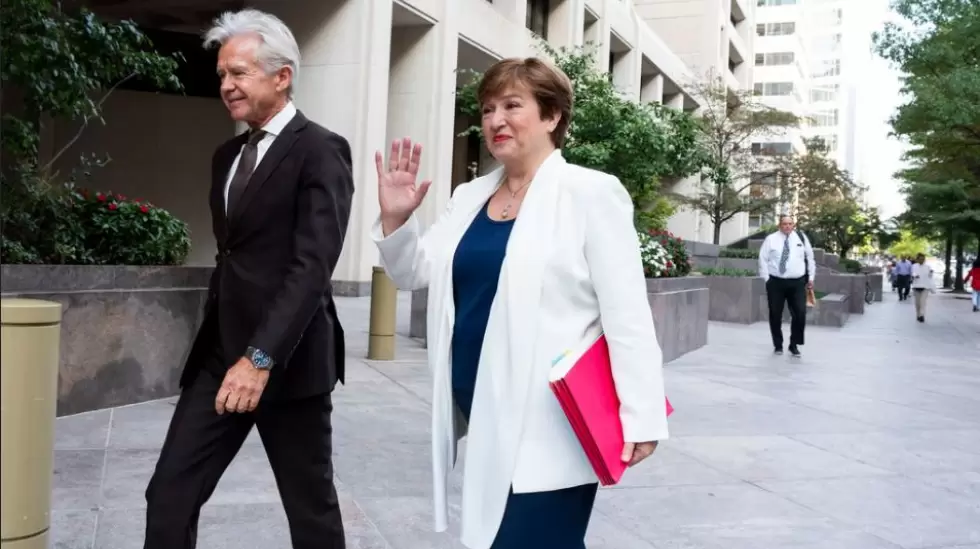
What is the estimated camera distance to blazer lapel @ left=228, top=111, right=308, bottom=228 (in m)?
2.65

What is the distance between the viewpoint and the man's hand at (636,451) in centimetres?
232

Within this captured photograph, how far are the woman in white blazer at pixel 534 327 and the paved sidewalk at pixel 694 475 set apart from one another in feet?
5.68

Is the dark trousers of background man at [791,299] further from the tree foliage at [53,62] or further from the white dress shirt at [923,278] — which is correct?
the white dress shirt at [923,278]

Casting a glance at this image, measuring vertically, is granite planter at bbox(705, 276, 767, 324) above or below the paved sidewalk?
above

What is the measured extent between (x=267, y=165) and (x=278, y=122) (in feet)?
0.54

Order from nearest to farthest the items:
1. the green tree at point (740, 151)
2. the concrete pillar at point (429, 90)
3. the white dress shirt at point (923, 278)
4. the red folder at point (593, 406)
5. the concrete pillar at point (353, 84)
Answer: the red folder at point (593, 406) → the concrete pillar at point (353, 84) → the concrete pillar at point (429, 90) → the white dress shirt at point (923, 278) → the green tree at point (740, 151)

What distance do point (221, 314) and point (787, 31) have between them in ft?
355

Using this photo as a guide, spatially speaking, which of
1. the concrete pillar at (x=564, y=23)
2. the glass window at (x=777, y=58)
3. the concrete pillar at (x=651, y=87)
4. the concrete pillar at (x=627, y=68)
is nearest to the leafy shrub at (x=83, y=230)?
the concrete pillar at (x=564, y=23)

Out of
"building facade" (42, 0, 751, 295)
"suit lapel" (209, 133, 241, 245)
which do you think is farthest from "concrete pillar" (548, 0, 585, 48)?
"suit lapel" (209, 133, 241, 245)

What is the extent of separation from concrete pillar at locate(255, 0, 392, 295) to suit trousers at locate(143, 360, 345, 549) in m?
16.1

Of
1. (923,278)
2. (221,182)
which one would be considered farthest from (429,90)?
(221,182)

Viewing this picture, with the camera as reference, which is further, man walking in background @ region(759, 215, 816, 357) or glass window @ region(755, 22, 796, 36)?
glass window @ region(755, 22, 796, 36)

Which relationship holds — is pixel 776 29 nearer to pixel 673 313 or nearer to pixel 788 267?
pixel 788 267

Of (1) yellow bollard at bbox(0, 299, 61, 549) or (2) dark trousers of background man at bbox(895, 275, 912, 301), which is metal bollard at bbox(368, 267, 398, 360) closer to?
(1) yellow bollard at bbox(0, 299, 61, 549)
